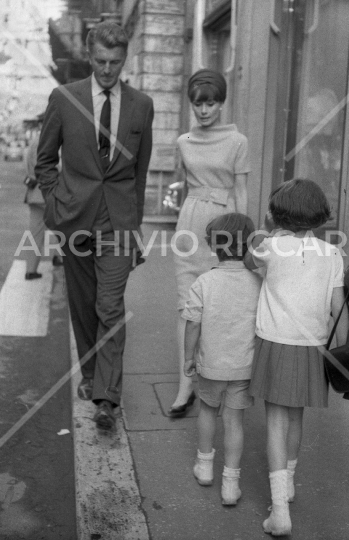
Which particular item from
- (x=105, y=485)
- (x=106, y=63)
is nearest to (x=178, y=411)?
(x=105, y=485)

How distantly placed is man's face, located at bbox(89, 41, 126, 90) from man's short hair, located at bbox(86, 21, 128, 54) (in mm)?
20

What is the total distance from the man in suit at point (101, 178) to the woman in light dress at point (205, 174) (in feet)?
0.91

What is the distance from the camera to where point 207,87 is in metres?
4.43

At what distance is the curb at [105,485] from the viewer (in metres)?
3.42

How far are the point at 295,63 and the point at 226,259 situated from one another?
14.2 ft

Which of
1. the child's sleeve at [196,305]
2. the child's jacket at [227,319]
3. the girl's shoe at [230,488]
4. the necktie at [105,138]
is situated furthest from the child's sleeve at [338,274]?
the necktie at [105,138]

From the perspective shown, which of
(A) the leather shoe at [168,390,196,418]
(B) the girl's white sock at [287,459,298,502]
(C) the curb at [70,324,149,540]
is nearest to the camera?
(C) the curb at [70,324,149,540]

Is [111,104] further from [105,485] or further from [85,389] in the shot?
[105,485]

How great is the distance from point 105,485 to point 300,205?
158cm

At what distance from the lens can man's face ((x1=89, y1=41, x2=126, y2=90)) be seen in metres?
4.35

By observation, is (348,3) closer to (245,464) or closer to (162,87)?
(245,464)

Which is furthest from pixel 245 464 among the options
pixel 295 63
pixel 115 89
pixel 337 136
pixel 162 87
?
pixel 162 87

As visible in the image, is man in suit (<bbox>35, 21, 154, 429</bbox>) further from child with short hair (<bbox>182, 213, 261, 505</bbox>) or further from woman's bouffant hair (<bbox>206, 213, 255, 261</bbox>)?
woman's bouffant hair (<bbox>206, 213, 255, 261</bbox>)

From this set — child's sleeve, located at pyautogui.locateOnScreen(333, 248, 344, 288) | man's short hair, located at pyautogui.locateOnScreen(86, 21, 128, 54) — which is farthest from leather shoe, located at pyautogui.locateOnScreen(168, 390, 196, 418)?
man's short hair, located at pyautogui.locateOnScreen(86, 21, 128, 54)
